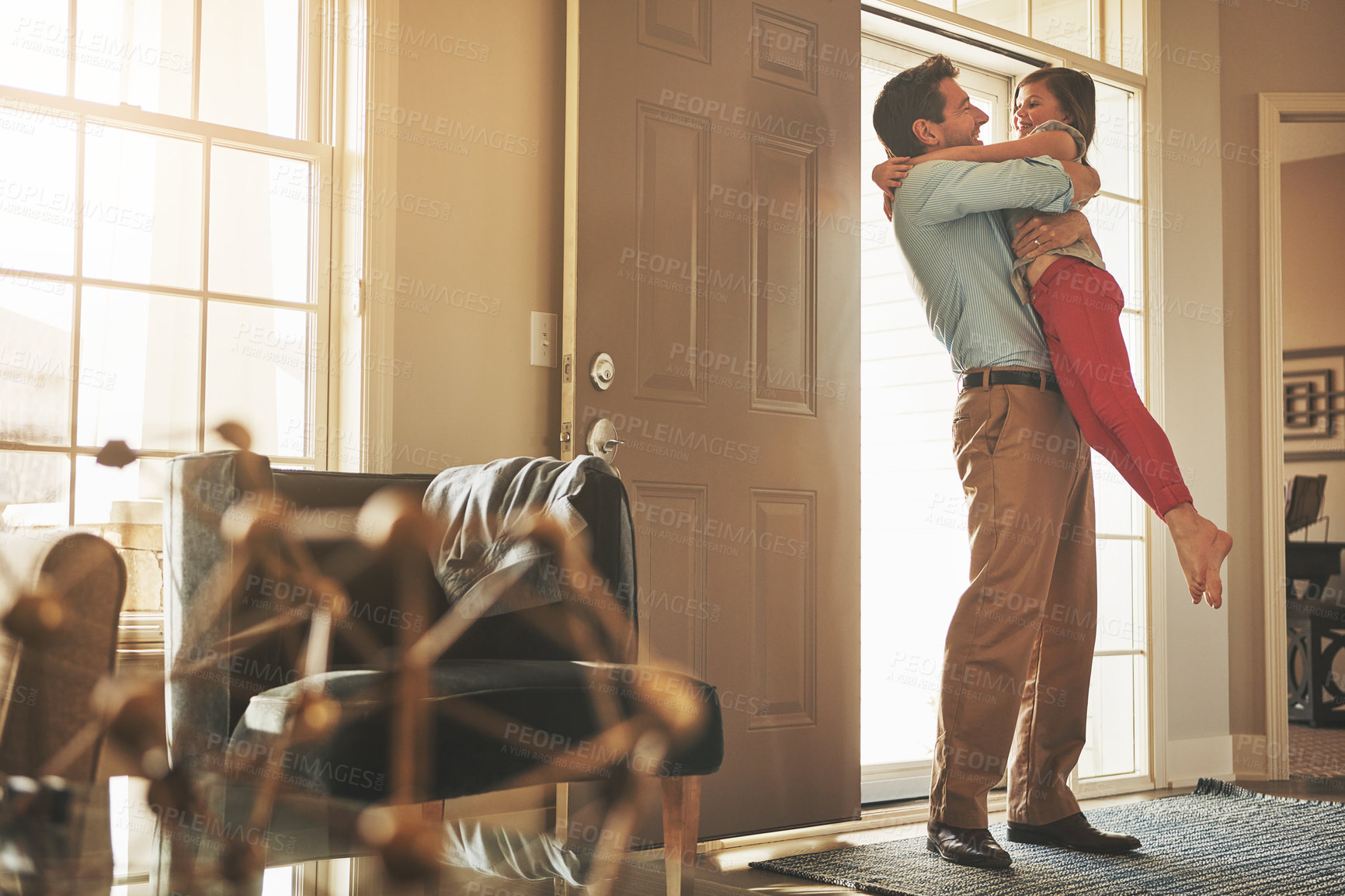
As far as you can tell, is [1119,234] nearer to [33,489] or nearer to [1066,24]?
[1066,24]

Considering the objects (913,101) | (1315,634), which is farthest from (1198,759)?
(913,101)

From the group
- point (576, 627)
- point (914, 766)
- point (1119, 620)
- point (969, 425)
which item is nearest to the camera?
point (576, 627)

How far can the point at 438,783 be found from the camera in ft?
4.77

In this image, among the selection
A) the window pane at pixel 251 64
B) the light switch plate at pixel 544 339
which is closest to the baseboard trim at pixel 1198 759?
the light switch plate at pixel 544 339

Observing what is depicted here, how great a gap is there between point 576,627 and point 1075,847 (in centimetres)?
146

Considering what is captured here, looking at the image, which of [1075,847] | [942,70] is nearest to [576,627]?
[1075,847]

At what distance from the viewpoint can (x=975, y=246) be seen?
2.59 m

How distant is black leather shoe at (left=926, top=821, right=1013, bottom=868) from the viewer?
2.35 metres

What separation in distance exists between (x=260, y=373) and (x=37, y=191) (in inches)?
21.3

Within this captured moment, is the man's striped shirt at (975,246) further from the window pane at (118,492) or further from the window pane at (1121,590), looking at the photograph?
Result: the window pane at (118,492)

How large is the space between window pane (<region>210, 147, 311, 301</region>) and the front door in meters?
0.59

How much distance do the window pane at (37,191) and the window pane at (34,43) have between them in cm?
7

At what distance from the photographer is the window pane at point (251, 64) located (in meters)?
2.35

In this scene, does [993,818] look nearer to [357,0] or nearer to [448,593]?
[448,593]
